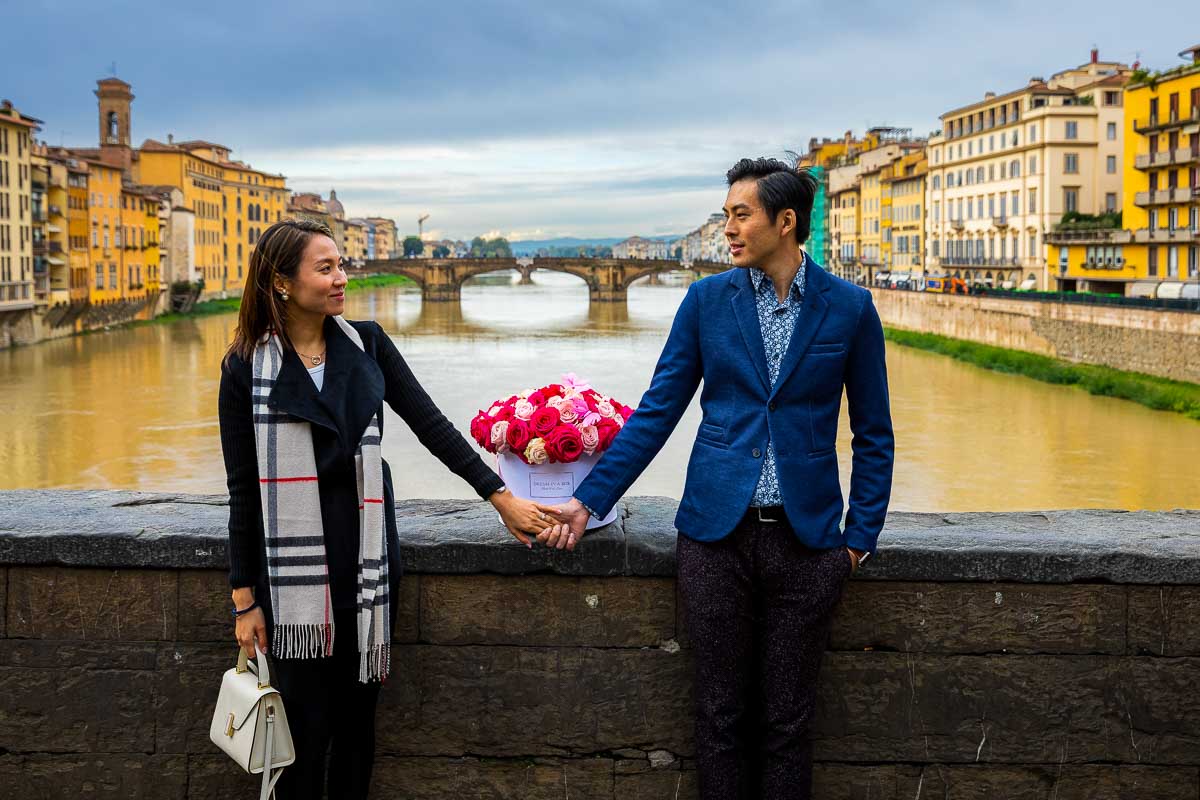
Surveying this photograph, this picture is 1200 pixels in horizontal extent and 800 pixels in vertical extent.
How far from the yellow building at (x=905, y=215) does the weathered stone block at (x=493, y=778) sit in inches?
1926

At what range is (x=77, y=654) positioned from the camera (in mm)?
2434

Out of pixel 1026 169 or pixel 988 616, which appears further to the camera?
pixel 1026 169

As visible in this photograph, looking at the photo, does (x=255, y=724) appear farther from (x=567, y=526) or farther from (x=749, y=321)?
(x=749, y=321)

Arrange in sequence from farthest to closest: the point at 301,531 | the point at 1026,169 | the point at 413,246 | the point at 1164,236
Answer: the point at 413,246 → the point at 1026,169 → the point at 1164,236 → the point at 301,531

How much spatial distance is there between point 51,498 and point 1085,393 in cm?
2252

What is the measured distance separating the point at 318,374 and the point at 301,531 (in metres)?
0.25

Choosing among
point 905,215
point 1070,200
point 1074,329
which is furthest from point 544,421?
point 905,215

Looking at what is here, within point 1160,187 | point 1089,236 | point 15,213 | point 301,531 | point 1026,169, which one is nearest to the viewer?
point 301,531

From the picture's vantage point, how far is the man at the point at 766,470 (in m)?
2.11

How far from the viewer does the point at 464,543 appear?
2.40 meters

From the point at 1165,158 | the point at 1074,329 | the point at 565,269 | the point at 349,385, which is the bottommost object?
the point at 1074,329

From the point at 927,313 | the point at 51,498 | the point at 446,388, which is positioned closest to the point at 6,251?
the point at 446,388

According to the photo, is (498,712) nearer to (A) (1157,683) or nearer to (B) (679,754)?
(B) (679,754)

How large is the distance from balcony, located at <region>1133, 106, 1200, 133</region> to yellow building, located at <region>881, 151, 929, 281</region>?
60.5ft
